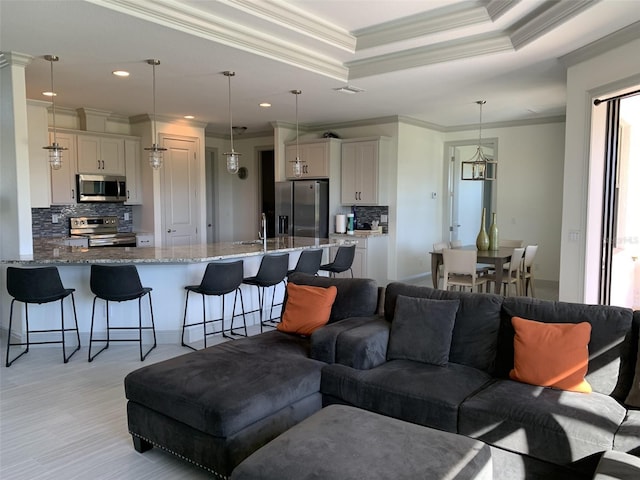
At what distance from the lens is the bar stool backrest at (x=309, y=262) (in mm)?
5273

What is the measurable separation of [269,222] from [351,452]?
7851 millimetres

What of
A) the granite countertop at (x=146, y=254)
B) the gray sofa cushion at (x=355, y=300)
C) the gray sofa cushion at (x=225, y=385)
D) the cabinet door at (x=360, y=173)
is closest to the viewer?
the gray sofa cushion at (x=225, y=385)

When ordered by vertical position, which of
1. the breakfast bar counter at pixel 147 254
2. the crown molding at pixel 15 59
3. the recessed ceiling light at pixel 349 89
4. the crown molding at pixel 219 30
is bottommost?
the breakfast bar counter at pixel 147 254

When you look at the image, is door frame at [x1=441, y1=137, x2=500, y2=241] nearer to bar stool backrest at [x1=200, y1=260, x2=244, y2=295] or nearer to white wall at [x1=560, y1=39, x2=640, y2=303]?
white wall at [x1=560, y1=39, x2=640, y2=303]

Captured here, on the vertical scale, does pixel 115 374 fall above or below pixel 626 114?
below

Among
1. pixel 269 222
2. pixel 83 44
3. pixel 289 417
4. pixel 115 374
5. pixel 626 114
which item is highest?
pixel 83 44

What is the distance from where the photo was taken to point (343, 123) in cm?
819

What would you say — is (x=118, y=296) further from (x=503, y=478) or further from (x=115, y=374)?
(x=503, y=478)

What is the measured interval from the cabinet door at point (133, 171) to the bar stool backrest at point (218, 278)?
3.89m

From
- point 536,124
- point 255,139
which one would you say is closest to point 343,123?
point 255,139

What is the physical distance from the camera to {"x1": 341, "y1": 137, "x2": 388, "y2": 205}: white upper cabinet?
759 centimetres

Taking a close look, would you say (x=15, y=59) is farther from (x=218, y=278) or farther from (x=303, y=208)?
(x=303, y=208)

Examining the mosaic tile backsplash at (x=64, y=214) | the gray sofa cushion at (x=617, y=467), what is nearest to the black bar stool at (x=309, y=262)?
the gray sofa cushion at (x=617, y=467)

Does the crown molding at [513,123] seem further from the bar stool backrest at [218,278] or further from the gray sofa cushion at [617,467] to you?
the gray sofa cushion at [617,467]
